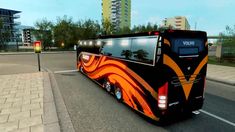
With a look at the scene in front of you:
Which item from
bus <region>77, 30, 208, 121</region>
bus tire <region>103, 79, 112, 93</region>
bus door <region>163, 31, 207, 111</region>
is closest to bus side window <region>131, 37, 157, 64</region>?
bus <region>77, 30, 208, 121</region>

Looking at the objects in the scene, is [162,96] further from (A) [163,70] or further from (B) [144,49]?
(B) [144,49]

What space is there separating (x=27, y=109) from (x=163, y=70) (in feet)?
14.1

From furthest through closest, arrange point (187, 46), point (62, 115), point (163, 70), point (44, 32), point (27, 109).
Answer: point (44, 32), point (27, 109), point (62, 115), point (187, 46), point (163, 70)

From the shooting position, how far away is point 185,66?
427cm

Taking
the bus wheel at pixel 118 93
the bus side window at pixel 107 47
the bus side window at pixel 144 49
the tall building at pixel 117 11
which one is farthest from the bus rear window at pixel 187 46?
the tall building at pixel 117 11

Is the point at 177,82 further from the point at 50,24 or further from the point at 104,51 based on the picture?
the point at 50,24

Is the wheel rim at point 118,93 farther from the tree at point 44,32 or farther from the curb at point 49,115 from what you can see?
the tree at point 44,32

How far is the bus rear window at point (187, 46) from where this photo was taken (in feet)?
13.4

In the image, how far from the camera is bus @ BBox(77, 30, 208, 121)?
397 centimetres

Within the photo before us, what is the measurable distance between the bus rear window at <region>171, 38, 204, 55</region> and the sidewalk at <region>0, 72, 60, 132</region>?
360 centimetres

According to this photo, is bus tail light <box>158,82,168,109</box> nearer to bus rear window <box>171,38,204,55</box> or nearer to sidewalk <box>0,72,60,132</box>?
bus rear window <box>171,38,204,55</box>

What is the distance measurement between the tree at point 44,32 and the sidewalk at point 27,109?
36321mm

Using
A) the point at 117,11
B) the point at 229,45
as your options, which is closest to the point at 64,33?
the point at 229,45

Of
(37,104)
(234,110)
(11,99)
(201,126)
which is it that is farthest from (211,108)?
(11,99)
